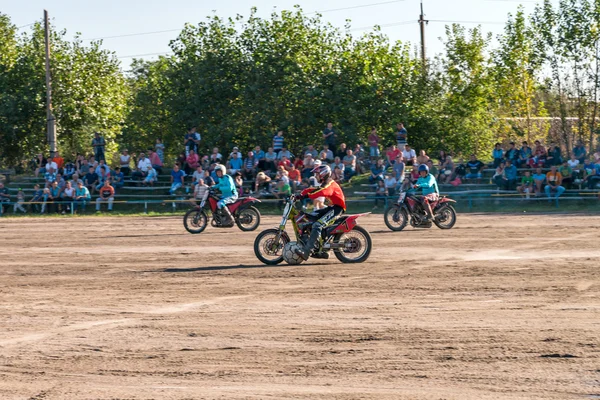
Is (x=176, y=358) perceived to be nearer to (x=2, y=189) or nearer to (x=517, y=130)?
(x=2, y=189)

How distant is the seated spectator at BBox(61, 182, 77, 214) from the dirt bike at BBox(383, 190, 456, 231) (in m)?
14.3

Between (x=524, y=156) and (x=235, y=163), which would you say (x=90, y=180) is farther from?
(x=524, y=156)

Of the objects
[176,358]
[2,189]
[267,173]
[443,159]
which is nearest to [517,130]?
[443,159]

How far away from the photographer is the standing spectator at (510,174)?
29141 mm

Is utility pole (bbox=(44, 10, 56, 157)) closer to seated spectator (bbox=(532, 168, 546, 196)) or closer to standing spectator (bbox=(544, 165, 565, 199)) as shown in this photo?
seated spectator (bbox=(532, 168, 546, 196))

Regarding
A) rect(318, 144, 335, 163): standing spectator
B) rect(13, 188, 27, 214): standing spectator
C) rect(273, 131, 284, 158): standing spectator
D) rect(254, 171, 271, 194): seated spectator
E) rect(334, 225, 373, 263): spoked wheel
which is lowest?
rect(334, 225, 373, 263): spoked wheel

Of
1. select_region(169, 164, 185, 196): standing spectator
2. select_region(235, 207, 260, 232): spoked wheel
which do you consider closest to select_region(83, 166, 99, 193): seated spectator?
select_region(169, 164, 185, 196): standing spectator

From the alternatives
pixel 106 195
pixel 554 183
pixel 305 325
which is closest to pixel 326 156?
pixel 554 183

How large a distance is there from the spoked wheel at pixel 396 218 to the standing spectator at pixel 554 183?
884 centimetres

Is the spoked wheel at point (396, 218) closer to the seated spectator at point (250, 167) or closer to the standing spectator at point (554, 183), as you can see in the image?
the standing spectator at point (554, 183)

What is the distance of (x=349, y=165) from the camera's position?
1217 inches

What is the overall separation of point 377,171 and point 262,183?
398 centimetres

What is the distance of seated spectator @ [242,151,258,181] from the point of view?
102 ft

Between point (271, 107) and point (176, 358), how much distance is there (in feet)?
93.3
